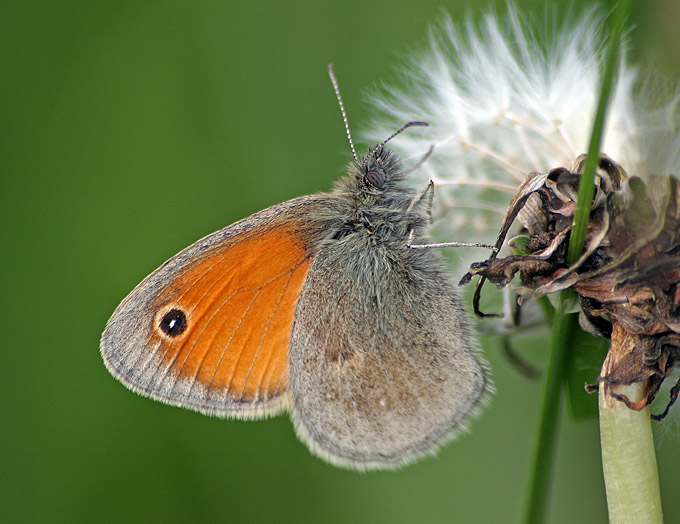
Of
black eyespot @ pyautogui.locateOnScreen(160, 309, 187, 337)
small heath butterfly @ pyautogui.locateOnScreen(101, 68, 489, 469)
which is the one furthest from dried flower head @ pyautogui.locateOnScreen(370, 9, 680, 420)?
black eyespot @ pyautogui.locateOnScreen(160, 309, 187, 337)

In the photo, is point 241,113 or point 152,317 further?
point 241,113

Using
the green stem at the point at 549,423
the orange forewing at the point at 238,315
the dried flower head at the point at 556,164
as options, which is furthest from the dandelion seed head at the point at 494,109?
the green stem at the point at 549,423

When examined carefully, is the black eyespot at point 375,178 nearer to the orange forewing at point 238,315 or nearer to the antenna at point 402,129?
the antenna at point 402,129

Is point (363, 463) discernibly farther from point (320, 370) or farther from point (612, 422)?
point (612, 422)

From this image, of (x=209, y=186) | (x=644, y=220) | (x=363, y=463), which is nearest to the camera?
(x=644, y=220)

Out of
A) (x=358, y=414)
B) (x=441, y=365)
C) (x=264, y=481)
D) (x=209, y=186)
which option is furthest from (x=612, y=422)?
(x=209, y=186)

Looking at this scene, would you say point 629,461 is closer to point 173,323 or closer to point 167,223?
point 173,323
